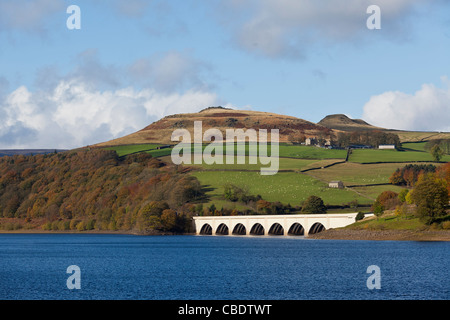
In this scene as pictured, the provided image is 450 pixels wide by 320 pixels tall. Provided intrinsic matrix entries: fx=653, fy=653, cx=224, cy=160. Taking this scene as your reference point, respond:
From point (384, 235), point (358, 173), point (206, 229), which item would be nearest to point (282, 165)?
point (358, 173)

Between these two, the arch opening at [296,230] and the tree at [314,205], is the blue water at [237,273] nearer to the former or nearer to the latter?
the tree at [314,205]

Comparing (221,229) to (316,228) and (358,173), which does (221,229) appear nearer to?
(316,228)

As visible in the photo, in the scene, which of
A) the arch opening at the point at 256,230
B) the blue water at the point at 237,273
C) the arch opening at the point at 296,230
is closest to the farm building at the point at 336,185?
the arch opening at the point at 296,230

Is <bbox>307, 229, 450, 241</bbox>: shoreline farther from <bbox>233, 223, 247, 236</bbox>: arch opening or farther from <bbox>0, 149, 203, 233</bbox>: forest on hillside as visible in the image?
<bbox>0, 149, 203, 233</bbox>: forest on hillside

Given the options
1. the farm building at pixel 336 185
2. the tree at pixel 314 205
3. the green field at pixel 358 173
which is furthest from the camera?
the green field at pixel 358 173

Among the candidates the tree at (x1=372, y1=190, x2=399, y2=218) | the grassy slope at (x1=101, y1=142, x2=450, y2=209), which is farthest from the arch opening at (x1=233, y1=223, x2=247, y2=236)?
the tree at (x1=372, y1=190, x2=399, y2=218)
